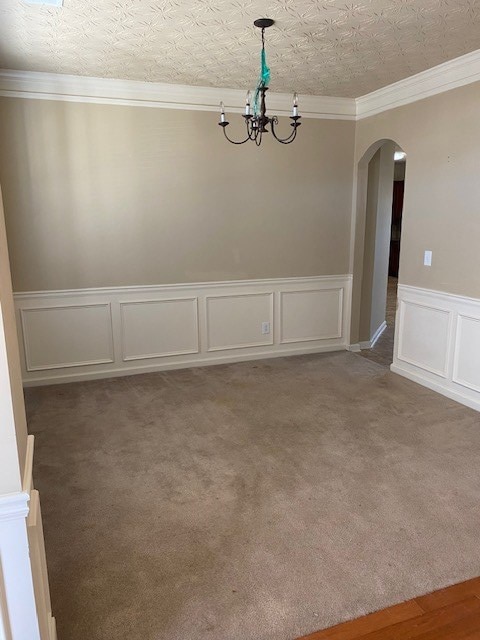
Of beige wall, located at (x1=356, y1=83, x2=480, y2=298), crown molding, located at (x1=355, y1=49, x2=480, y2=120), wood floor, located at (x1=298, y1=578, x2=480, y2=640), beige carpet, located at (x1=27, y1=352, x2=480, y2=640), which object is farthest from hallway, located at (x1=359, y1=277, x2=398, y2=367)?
wood floor, located at (x1=298, y1=578, x2=480, y2=640)

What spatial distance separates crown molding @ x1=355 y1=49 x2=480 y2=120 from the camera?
357 cm

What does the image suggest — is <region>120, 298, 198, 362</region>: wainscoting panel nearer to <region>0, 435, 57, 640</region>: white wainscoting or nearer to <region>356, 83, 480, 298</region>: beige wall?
<region>356, 83, 480, 298</region>: beige wall

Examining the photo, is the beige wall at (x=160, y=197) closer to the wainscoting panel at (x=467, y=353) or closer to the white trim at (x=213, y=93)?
the white trim at (x=213, y=93)

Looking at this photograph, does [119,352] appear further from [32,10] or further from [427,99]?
[427,99]

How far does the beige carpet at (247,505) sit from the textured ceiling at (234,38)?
2.66m

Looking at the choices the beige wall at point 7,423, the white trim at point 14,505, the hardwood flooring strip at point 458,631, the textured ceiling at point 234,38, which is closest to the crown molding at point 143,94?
the textured ceiling at point 234,38

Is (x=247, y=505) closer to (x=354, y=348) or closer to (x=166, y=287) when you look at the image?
(x=166, y=287)

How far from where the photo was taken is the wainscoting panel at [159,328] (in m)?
4.61

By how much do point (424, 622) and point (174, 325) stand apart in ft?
11.3

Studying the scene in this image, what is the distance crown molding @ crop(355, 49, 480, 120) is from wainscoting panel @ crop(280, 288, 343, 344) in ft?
6.23

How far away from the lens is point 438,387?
4141mm

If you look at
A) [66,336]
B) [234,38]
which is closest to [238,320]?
[66,336]

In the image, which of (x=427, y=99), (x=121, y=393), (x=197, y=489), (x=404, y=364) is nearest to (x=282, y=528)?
(x=197, y=489)

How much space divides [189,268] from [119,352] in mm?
1061
